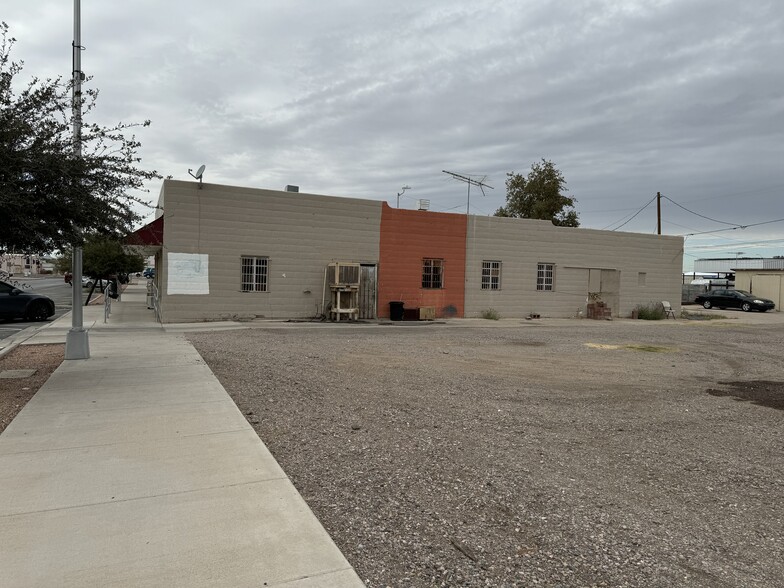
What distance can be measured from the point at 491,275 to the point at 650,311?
32.3 ft

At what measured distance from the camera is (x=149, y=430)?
6020mm

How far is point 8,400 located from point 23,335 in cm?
942

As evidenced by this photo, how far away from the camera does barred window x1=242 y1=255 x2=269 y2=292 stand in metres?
20.8

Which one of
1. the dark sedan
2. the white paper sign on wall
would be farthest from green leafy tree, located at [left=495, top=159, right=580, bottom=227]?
the white paper sign on wall

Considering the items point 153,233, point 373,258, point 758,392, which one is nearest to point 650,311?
point 373,258

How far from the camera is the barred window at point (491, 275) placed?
85.1ft

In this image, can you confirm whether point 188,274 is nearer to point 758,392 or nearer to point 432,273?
point 432,273

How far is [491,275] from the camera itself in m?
26.1

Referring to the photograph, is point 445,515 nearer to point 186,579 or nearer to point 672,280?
point 186,579

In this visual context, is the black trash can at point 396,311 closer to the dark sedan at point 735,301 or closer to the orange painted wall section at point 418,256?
the orange painted wall section at point 418,256

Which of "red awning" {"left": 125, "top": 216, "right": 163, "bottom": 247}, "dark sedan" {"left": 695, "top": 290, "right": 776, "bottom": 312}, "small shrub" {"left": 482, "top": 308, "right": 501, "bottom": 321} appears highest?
"red awning" {"left": 125, "top": 216, "right": 163, "bottom": 247}

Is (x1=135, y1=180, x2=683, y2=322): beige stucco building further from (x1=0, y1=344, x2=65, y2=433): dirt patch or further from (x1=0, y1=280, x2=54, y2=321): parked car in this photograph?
(x1=0, y1=344, x2=65, y2=433): dirt patch

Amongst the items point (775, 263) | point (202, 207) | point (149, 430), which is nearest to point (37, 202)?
point (149, 430)

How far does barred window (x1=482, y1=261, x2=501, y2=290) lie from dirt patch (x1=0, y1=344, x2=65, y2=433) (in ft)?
57.2
